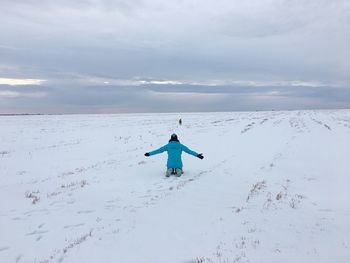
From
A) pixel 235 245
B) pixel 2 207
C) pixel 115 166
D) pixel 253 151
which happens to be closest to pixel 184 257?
pixel 235 245

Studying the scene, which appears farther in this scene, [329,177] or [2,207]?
[329,177]

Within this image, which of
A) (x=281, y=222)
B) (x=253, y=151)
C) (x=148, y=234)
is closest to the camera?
(x=148, y=234)

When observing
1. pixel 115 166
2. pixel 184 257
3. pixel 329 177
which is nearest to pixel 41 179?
pixel 115 166

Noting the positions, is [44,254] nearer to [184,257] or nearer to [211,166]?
[184,257]

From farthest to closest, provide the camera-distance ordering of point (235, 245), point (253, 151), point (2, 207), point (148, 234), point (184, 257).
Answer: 1. point (253, 151)
2. point (2, 207)
3. point (148, 234)
4. point (235, 245)
5. point (184, 257)

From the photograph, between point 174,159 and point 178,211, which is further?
point 174,159

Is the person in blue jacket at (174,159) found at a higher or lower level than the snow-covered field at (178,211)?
higher

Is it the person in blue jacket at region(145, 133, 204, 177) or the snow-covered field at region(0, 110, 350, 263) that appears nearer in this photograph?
the snow-covered field at region(0, 110, 350, 263)

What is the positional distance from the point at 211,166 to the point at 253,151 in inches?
197

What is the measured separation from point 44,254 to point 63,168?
917cm

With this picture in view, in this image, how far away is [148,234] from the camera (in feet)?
24.3

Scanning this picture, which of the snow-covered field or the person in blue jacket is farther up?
the person in blue jacket

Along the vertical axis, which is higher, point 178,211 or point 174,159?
point 174,159

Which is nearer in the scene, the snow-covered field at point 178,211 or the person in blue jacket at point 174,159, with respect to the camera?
the snow-covered field at point 178,211
